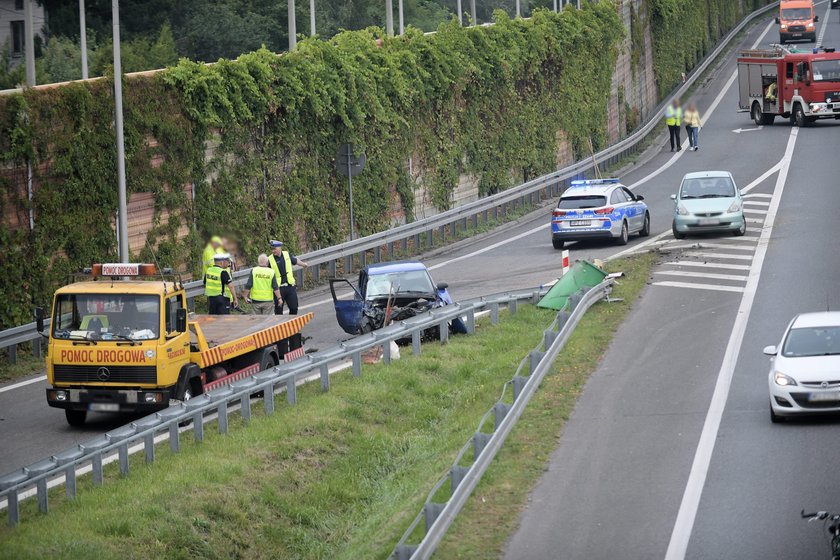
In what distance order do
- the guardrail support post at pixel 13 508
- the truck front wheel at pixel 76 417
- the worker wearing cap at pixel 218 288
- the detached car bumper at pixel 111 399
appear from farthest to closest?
the worker wearing cap at pixel 218 288, the truck front wheel at pixel 76 417, the detached car bumper at pixel 111 399, the guardrail support post at pixel 13 508

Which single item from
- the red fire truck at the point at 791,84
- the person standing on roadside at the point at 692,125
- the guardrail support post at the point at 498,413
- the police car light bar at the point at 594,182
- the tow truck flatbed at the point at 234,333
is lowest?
the guardrail support post at the point at 498,413

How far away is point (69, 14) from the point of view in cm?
7506

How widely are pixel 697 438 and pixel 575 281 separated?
32.4 feet

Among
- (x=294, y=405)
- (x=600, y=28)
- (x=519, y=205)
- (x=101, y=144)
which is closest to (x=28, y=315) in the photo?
(x=101, y=144)

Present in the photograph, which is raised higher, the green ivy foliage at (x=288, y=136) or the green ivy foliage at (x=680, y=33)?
the green ivy foliage at (x=680, y=33)

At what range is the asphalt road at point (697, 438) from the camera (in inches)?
524

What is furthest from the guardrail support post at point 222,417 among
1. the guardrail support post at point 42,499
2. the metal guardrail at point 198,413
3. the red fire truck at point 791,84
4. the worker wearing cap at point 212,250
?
the red fire truck at point 791,84

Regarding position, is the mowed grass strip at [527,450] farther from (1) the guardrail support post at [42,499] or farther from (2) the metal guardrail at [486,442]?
(1) the guardrail support post at [42,499]

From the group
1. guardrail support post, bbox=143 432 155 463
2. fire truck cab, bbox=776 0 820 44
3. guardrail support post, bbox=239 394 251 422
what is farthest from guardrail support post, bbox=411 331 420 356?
fire truck cab, bbox=776 0 820 44

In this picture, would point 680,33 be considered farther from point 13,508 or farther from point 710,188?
point 13,508

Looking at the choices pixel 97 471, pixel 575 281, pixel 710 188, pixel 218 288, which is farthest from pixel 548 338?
pixel 710 188

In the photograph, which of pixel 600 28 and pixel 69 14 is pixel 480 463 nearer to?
pixel 600 28

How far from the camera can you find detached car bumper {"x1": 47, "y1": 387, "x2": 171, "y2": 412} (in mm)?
18203

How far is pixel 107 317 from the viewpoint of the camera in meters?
18.6
